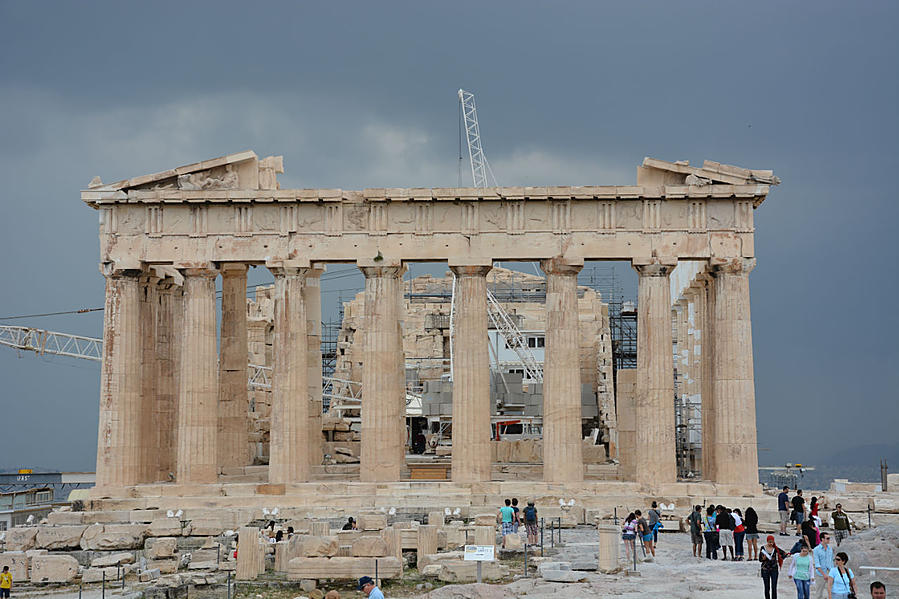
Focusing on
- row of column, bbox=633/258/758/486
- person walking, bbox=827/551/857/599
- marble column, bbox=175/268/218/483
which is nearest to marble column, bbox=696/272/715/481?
row of column, bbox=633/258/758/486

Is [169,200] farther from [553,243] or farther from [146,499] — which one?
[553,243]

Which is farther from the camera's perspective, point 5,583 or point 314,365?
point 314,365

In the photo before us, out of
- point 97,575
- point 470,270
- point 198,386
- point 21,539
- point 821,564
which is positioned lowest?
point 97,575

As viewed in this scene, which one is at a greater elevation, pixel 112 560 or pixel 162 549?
pixel 162 549

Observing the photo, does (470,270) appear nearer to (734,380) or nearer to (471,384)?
(471,384)

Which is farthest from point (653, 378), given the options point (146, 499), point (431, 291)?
point (431, 291)

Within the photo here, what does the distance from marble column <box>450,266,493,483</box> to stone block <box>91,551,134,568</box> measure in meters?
13.5

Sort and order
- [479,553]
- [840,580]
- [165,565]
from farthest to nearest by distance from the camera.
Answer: [165,565] → [479,553] → [840,580]

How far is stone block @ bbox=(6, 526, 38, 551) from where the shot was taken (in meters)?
36.9

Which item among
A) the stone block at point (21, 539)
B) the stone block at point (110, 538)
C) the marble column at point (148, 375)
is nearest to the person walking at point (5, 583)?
the stone block at point (110, 538)

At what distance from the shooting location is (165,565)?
32.5m

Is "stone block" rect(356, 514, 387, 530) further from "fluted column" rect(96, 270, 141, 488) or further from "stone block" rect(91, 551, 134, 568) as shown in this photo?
"fluted column" rect(96, 270, 141, 488)

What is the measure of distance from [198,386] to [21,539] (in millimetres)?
9237

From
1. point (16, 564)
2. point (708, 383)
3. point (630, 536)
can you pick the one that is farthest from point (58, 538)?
point (708, 383)
